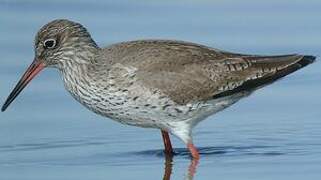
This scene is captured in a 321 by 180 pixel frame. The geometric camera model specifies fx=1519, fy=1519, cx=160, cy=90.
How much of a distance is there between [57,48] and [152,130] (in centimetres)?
172

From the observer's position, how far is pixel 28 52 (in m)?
17.7

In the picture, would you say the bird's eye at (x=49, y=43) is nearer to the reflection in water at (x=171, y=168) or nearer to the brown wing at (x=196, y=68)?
the brown wing at (x=196, y=68)

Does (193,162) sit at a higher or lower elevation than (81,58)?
lower

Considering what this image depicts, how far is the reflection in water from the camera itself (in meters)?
14.1

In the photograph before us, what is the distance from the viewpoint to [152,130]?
52.4ft

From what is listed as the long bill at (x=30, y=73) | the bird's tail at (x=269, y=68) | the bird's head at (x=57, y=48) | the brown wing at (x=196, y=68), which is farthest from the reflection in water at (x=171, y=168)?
the long bill at (x=30, y=73)

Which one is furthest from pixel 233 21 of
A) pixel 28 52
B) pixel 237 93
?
pixel 237 93

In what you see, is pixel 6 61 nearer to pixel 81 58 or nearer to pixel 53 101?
pixel 53 101

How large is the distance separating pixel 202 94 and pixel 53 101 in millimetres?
2270

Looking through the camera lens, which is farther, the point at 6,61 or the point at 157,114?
the point at 6,61

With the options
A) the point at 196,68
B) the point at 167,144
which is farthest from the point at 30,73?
the point at 196,68

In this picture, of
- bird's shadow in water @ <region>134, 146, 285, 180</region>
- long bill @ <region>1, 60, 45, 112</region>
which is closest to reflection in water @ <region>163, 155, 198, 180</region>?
bird's shadow in water @ <region>134, 146, 285, 180</region>

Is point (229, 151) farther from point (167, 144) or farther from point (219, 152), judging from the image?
point (167, 144)

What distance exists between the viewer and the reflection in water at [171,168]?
1412cm
